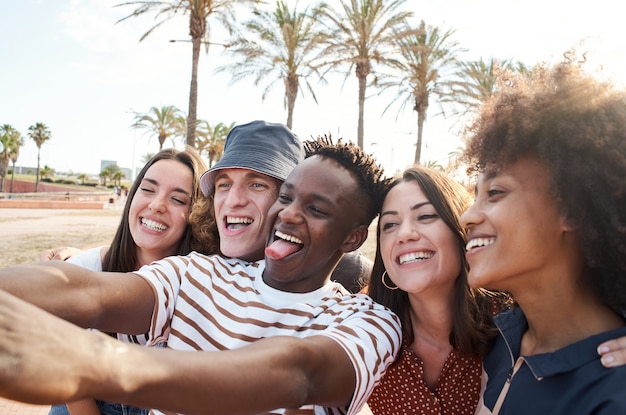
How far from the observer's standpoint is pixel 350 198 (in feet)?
8.17

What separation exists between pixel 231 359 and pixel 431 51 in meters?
21.8

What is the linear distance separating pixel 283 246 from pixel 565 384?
1.32 meters

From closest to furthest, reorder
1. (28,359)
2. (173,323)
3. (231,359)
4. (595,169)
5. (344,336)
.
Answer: (28,359) → (231,359) → (344,336) → (595,169) → (173,323)

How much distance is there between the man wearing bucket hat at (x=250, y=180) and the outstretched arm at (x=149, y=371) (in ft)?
4.45

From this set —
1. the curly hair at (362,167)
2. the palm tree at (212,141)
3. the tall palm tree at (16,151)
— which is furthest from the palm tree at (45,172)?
the curly hair at (362,167)

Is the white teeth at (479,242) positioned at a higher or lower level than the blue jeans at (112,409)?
higher

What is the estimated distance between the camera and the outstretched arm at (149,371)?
0.86 metres

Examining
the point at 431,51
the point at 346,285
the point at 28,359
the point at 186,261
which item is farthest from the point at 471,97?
the point at 28,359

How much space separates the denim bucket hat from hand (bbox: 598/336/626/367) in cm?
182

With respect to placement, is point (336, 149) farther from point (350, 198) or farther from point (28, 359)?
point (28, 359)

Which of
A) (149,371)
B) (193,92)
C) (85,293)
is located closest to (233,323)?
(85,293)

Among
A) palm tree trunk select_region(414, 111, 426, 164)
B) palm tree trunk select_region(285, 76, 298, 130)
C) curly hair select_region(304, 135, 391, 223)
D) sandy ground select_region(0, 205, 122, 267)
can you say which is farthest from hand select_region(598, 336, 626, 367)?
palm tree trunk select_region(414, 111, 426, 164)

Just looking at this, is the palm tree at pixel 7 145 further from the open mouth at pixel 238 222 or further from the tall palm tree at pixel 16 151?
the open mouth at pixel 238 222

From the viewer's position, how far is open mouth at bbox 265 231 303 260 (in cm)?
231
